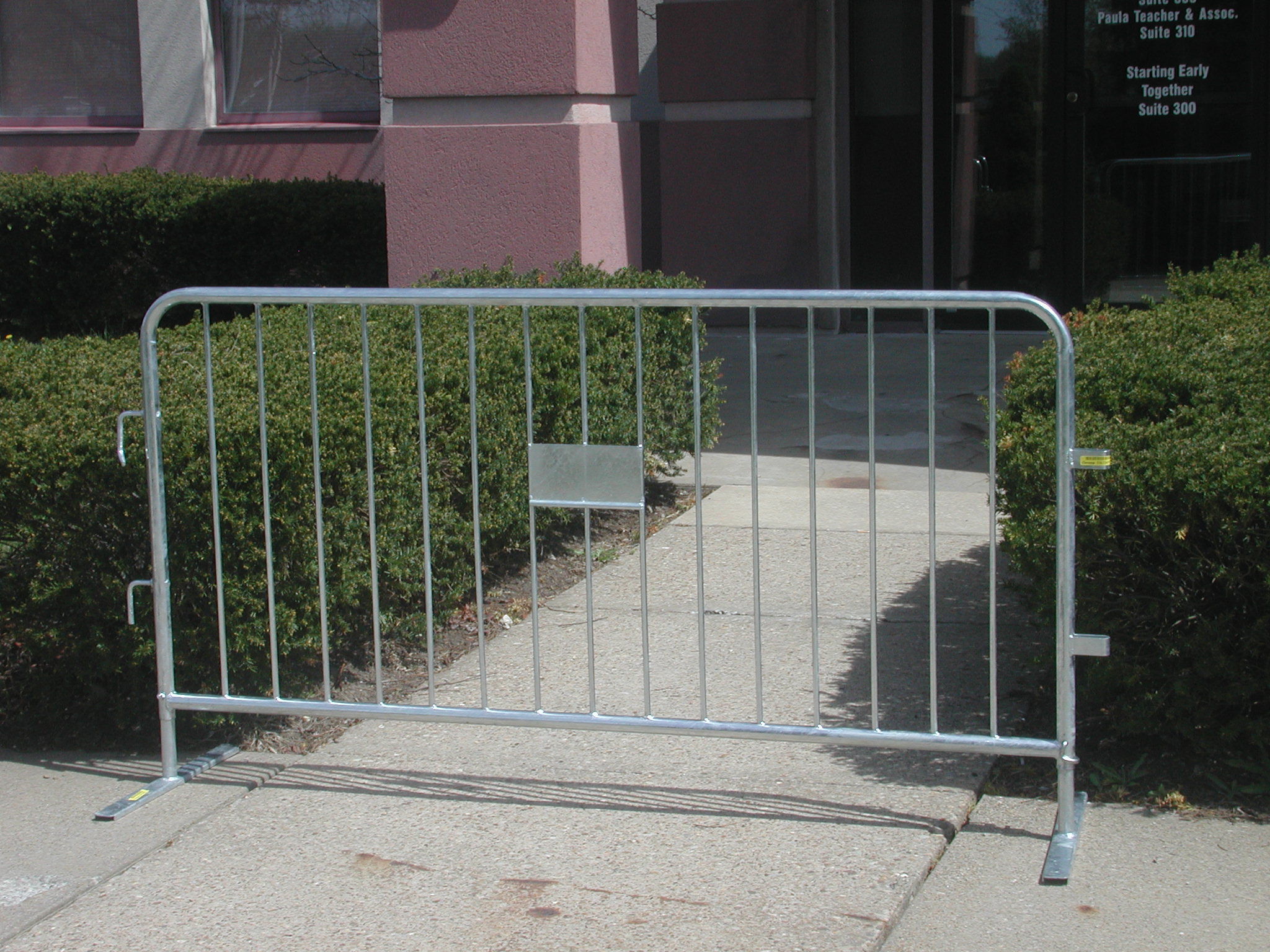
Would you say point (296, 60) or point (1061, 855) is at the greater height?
point (296, 60)

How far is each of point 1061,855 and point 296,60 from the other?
12.7 m

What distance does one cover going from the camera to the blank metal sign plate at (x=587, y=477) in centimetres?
425

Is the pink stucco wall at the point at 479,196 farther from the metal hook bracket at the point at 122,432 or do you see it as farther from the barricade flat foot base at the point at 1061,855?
the barricade flat foot base at the point at 1061,855

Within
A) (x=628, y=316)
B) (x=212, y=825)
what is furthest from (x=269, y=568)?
(x=628, y=316)

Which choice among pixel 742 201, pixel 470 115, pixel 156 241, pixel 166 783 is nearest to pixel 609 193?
pixel 470 115

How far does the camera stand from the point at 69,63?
599 inches

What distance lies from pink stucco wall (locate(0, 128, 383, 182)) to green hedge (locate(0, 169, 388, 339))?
4.55ft

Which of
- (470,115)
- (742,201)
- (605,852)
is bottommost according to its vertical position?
(605,852)

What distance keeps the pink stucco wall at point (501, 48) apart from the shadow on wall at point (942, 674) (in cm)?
355

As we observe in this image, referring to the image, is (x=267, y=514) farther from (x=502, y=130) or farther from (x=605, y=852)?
(x=502, y=130)

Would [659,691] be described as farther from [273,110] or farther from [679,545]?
[273,110]

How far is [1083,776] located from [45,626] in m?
3.32

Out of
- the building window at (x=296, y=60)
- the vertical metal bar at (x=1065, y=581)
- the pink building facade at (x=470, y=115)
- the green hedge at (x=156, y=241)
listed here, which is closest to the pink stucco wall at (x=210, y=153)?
the pink building facade at (x=470, y=115)

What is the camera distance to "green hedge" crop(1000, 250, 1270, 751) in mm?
3785
